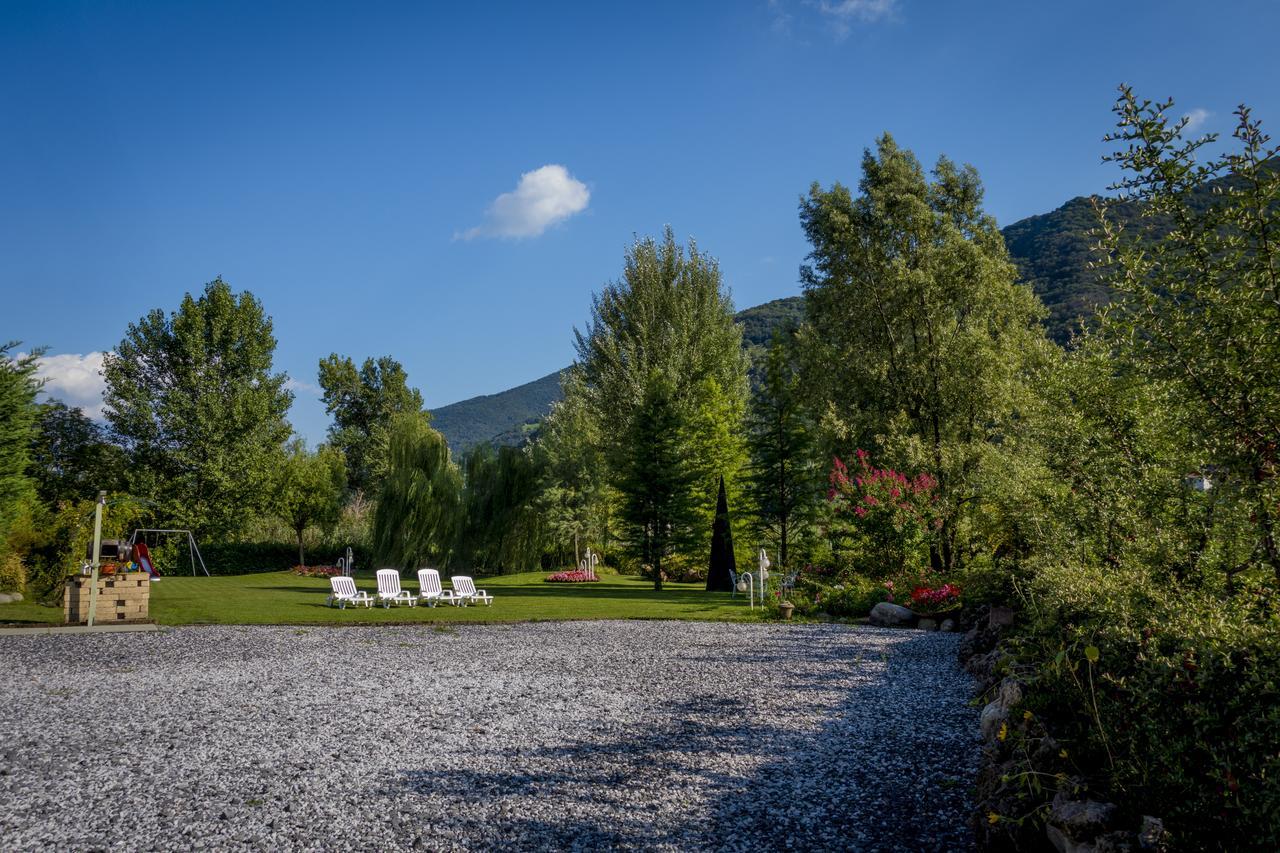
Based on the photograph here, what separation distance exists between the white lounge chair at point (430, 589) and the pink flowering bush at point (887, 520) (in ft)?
30.5

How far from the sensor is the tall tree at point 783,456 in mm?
21672

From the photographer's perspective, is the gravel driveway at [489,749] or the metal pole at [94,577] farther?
the metal pole at [94,577]

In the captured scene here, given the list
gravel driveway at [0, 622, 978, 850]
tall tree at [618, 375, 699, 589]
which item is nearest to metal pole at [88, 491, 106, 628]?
gravel driveway at [0, 622, 978, 850]

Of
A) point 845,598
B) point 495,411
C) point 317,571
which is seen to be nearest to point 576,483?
point 317,571

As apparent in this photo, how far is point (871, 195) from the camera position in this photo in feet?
71.3

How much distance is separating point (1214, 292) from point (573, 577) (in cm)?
2515

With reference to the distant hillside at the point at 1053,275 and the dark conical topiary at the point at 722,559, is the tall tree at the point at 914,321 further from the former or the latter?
the dark conical topiary at the point at 722,559

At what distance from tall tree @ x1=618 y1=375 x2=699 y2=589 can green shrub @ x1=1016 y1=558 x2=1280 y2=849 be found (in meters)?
18.4

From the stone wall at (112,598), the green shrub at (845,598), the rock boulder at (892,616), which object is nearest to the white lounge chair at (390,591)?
the stone wall at (112,598)

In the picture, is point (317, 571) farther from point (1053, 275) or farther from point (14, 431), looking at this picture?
point (1053, 275)

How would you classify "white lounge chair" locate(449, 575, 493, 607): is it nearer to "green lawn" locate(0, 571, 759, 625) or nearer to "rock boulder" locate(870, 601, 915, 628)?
"green lawn" locate(0, 571, 759, 625)

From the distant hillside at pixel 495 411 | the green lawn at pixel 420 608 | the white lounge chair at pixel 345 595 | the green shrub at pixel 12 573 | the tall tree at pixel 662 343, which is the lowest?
the green lawn at pixel 420 608

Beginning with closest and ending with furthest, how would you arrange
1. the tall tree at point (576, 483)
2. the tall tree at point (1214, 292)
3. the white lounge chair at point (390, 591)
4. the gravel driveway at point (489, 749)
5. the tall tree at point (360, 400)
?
1. the tall tree at point (1214, 292)
2. the gravel driveway at point (489, 749)
3. the white lounge chair at point (390, 591)
4. the tall tree at point (576, 483)
5. the tall tree at point (360, 400)

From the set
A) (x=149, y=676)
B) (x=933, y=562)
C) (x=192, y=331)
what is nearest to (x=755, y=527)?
(x=933, y=562)
